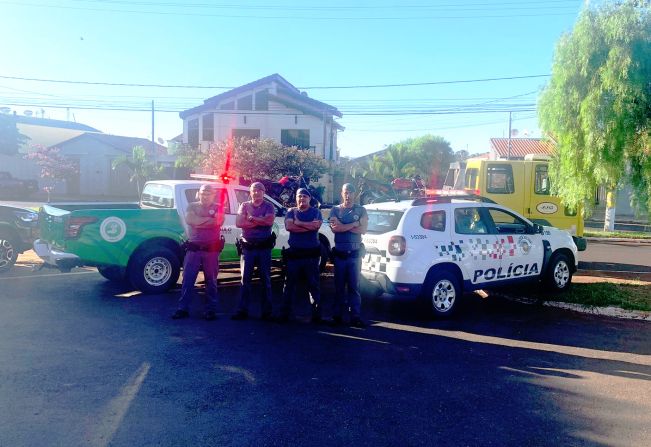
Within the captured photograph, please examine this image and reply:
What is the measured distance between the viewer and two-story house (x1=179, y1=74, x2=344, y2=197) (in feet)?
109

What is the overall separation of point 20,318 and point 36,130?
53716 mm

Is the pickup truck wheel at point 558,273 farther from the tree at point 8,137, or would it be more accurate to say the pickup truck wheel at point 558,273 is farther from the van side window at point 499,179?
the tree at point 8,137

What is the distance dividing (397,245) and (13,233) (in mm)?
7132

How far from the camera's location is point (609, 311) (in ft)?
26.5

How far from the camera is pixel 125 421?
13.3 feet

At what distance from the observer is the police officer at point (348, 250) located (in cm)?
688

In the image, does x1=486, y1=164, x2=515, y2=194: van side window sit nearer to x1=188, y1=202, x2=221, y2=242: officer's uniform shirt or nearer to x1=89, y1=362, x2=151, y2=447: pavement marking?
x1=188, y1=202, x2=221, y2=242: officer's uniform shirt

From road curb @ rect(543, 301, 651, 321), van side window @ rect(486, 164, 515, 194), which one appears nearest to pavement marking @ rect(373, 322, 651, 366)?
road curb @ rect(543, 301, 651, 321)

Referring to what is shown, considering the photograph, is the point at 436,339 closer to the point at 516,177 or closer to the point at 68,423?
the point at 68,423

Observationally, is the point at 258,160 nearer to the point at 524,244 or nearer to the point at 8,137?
the point at 524,244

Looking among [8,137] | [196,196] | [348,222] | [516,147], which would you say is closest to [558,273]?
[348,222]

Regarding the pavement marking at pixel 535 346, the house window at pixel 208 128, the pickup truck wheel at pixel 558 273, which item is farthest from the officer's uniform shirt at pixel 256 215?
the house window at pixel 208 128

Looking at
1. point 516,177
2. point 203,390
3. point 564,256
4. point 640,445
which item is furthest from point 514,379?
point 516,177

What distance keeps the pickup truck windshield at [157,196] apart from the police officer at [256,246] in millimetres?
2376
